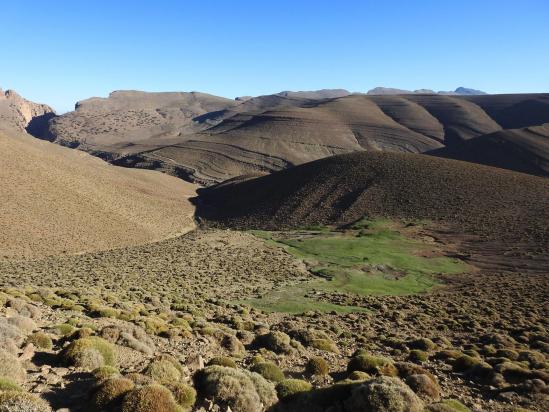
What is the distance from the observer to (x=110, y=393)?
1009cm

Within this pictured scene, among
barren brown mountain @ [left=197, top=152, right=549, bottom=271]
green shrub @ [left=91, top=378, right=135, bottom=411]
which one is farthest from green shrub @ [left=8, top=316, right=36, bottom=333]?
barren brown mountain @ [left=197, top=152, right=549, bottom=271]

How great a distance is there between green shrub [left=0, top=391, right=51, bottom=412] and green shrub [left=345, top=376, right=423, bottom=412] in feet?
24.8

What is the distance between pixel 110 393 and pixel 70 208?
209ft

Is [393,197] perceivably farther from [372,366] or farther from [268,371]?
[268,371]

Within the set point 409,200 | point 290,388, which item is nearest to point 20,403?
point 290,388

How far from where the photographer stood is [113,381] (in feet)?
34.2

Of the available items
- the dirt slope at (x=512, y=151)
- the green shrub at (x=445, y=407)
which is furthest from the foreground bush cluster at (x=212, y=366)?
the dirt slope at (x=512, y=151)

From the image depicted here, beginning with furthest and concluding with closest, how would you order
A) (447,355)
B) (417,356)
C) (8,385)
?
(447,355)
(417,356)
(8,385)

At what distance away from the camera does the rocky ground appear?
1155 centimetres

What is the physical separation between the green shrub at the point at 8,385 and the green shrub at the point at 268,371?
7592 millimetres

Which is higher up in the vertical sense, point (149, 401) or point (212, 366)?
point (149, 401)

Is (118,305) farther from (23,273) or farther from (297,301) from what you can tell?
(23,273)

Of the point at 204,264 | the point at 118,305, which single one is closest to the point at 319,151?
the point at 204,264

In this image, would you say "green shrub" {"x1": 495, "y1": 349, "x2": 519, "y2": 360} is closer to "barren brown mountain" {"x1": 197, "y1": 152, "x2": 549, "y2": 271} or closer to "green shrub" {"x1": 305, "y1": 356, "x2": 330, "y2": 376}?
"green shrub" {"x1": 305, "y1": 356, "x2": 330, "y2": 376}
